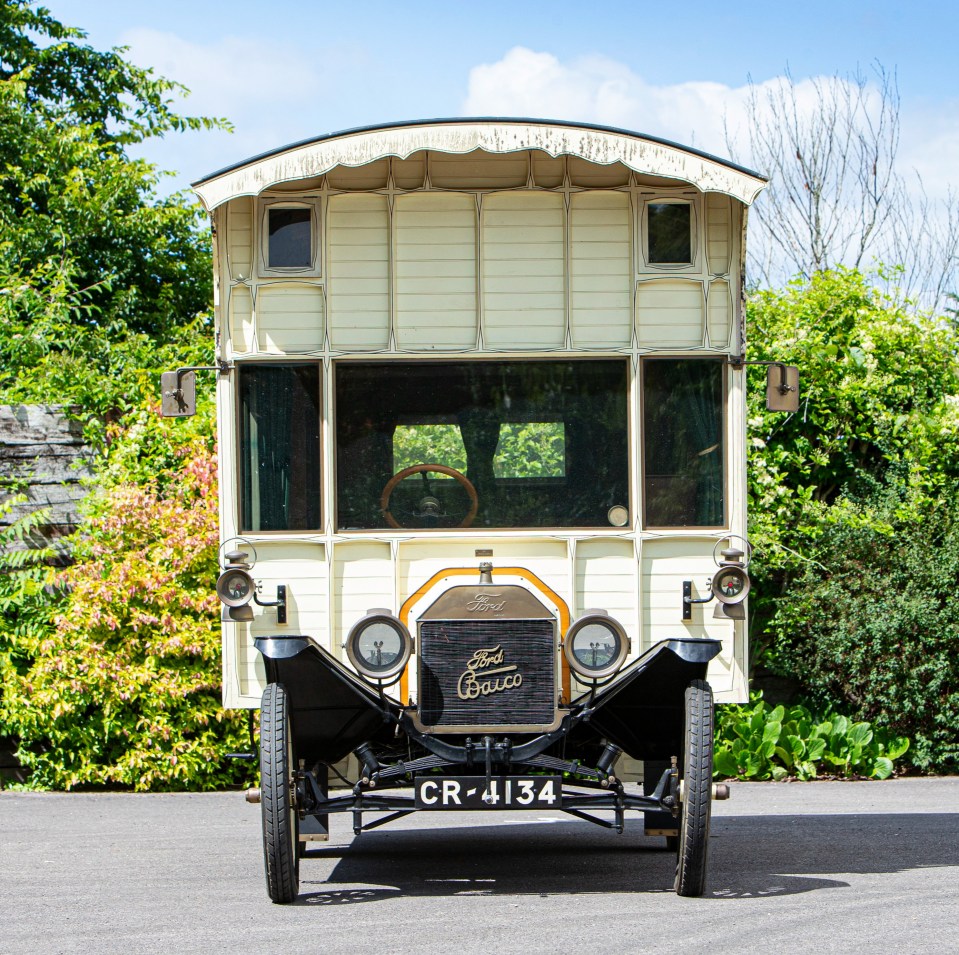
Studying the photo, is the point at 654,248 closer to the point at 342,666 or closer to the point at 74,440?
the point at 342,666

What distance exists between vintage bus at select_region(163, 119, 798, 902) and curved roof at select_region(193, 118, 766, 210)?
1 cm

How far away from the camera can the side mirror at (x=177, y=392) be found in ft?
21.6

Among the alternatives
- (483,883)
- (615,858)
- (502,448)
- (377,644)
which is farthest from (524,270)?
(615,858)

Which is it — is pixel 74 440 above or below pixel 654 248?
below

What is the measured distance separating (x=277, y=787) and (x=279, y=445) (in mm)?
1729

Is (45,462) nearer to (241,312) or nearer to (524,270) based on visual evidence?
(241,312)

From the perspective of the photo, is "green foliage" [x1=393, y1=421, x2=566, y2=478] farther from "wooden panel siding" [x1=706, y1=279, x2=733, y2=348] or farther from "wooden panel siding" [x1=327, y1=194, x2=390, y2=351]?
"wooden panel siding" [x1=706, y1=279, x2=733, y2=348]

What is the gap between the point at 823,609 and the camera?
10.8m

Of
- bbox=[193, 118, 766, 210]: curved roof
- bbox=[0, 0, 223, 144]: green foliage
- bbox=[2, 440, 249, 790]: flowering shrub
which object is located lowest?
bbox=[2, 440, 249, 790]: flowering shrub

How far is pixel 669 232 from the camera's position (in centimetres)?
674

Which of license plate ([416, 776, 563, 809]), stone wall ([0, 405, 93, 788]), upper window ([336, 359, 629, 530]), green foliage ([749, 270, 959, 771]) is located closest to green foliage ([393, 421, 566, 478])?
upper window ([336, 359, 629, 530])

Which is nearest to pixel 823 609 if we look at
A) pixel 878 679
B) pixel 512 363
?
pixel 878 679

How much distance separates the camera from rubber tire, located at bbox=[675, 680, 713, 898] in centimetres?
568

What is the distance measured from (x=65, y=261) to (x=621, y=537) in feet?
29.8
